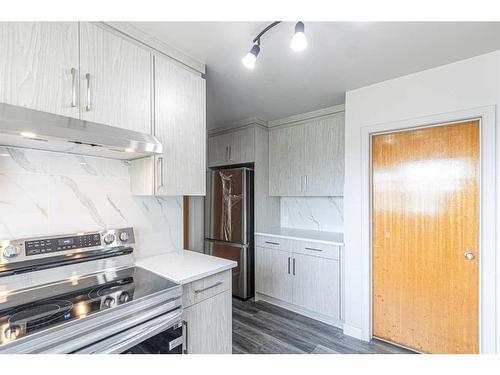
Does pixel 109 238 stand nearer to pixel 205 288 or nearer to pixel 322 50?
pixel 205 288

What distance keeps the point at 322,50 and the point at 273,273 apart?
2.35 m

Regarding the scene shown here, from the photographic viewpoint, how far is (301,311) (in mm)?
2748

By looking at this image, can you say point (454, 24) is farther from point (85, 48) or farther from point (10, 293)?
point (10, 293)

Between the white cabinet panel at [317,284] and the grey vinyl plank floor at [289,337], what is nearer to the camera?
the grey vinyl plank floor at [289,337]

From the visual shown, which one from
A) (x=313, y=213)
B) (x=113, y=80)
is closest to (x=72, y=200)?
(x=113, y=80)

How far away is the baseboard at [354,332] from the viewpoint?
222 centimetres

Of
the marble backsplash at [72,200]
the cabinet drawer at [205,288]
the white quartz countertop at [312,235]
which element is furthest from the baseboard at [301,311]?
the marble backsplash at [72,200]

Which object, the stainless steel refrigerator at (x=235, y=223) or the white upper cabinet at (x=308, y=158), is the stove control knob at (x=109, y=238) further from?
the white upper cabinet at (x=308, y=158)

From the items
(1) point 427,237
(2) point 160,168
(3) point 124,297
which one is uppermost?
(2) point 160,168

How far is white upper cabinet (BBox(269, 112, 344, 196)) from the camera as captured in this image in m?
2.79

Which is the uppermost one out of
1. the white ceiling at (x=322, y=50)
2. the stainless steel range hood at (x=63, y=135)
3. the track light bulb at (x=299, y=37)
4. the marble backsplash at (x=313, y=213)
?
the white ceiling at (x=322, y=50)

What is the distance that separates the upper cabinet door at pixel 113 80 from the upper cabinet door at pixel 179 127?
0.10 m

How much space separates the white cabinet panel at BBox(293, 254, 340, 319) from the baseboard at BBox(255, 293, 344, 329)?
0.06 metres

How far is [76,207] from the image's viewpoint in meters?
1.45
